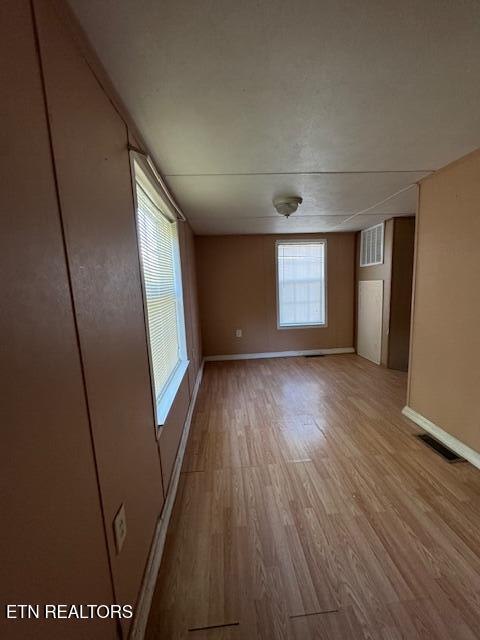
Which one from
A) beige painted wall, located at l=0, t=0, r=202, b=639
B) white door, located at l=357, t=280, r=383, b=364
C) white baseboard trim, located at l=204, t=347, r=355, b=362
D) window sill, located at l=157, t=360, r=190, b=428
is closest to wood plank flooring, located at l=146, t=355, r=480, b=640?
beige painted wall, located at l=0, t=0, r=202, b=639

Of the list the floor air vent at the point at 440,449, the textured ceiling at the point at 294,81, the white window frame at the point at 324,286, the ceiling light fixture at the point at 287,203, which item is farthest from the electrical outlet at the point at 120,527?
the white window frame at the point at 324,286

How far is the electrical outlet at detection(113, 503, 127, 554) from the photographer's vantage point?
879 mm

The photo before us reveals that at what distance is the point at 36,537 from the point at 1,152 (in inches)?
30.8

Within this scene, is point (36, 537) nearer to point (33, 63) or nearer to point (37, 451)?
point (37, 451)

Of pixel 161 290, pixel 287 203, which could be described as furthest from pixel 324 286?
pixel 161 290

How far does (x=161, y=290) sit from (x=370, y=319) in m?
3.50

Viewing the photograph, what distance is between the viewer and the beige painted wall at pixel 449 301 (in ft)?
5.72

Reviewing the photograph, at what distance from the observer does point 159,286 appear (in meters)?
1.90

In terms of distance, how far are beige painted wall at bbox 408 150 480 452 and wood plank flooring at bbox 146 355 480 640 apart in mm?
387

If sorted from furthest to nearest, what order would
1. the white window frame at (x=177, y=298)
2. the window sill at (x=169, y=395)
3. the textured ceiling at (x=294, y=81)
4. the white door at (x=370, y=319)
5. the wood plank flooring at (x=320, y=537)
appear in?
the white door at (x=370, y=319) < the window sill at (x=169, y=395) < the white window frame at (x=177, y=298) < the wood plank flooring at (x=320, y=537) < the textured ceiling at (x=294, y=81)

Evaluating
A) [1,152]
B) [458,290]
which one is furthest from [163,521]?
[458,290]

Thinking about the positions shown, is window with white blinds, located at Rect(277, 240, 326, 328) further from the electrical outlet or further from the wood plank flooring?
the electrical outlet

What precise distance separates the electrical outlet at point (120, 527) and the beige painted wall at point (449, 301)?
226 cm

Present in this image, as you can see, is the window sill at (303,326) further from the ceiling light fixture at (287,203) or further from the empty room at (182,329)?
the ceiling light fixture at (287,203)
